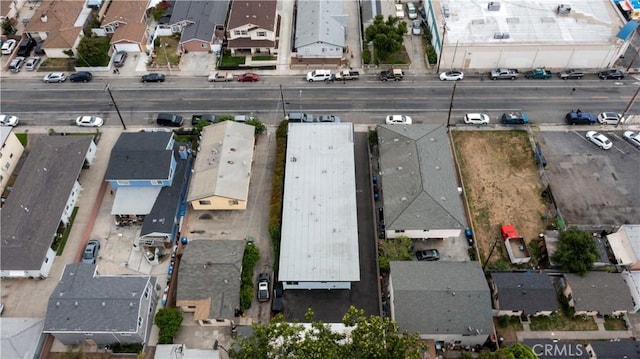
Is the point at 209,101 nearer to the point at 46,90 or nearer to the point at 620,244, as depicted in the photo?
the point at 46,90

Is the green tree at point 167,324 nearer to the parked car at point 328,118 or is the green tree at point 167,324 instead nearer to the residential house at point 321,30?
the parked car at point 328,118

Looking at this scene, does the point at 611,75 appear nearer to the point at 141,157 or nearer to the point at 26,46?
the point at 141,157

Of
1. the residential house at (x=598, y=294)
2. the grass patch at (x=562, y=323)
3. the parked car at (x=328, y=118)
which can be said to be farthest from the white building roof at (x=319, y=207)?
the residential house at (x=598, y=294)

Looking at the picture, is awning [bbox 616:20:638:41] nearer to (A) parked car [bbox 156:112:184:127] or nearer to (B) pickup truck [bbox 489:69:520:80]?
(B) pickup truck [bbox 489:69:520:80]

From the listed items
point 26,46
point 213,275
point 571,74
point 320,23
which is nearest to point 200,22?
point 320,23

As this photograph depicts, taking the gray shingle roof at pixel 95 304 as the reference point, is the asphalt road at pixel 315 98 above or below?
above

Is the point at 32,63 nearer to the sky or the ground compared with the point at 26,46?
nearer to the ground

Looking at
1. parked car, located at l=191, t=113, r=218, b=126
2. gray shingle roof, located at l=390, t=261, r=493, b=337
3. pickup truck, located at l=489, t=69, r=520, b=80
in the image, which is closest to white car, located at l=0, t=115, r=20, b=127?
parked car, located at l=191, t=113, r=218, b=126

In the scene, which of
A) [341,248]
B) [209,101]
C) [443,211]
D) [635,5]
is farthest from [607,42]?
[209,101]
